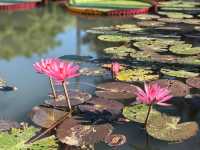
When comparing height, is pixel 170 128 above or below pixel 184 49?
below

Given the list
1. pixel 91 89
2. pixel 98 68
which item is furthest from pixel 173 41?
pixel 91 89

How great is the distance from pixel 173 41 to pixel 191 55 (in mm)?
725

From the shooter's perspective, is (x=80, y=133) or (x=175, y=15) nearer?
(x=80, y=133)

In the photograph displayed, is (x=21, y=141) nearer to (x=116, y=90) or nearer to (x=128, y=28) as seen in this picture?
(x=116, y=90)

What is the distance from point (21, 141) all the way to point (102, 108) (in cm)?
81

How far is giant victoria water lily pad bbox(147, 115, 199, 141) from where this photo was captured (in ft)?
9.51

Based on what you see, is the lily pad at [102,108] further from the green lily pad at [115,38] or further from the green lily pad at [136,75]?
the green lily pad at [115,38]

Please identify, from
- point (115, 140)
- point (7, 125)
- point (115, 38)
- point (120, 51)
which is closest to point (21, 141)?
point (7, 125)

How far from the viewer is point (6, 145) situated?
105 inches

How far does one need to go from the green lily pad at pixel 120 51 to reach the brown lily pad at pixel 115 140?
7.16 ft

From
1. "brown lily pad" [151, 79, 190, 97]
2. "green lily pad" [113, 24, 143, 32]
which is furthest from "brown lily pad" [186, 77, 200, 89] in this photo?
"green lily pad" [113, 24, 143, 32]

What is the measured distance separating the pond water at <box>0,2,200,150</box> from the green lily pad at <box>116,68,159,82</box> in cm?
16

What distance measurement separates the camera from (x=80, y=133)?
2.89m

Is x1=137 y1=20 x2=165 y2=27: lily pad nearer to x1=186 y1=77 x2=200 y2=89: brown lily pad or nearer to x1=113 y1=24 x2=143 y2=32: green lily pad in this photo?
x1=113 y1=24 x2=143 y2=32: green lily pad
